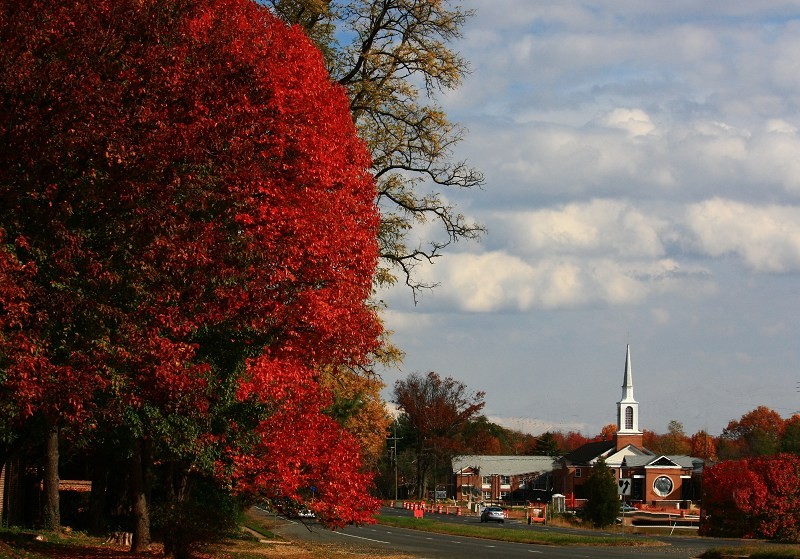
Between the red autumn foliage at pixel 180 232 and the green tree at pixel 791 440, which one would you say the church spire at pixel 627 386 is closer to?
the green tree at pixel 791 440

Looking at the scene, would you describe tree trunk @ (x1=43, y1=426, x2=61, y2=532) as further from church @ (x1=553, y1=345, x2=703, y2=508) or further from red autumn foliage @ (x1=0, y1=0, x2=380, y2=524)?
church @ (x1=553, y1=345, x2=703, y2=508)

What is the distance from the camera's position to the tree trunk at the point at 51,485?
2681 cm

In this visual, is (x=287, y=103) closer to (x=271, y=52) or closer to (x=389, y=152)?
(x=271, y=52)

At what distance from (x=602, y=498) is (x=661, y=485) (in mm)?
43119

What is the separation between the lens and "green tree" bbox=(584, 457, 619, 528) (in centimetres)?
6169

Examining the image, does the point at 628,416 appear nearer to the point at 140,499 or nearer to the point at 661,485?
the point at 661,485

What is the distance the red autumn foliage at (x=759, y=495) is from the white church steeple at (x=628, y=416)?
67.4 m

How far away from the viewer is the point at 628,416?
11631 centimetres

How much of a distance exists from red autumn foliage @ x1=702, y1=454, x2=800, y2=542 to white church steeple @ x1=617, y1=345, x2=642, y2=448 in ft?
221

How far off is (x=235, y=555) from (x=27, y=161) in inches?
531

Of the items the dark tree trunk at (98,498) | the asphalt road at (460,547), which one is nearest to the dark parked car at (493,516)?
the asphalt road at (460,547)

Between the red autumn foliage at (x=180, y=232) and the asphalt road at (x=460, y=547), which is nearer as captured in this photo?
the red autumn foliage at (x=180, y=232)

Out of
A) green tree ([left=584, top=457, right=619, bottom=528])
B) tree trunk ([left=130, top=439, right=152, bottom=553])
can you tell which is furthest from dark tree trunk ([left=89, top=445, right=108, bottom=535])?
green tree ([left=584, top=457, right=619, bottom=528])

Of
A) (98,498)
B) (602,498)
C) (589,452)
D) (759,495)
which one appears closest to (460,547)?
(759,495)
